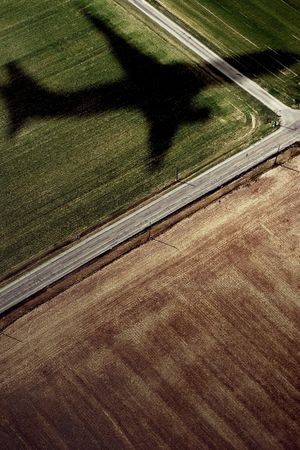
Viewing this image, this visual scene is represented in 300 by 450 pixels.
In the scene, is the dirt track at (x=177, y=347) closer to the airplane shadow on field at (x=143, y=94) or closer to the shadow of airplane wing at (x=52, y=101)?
the airplane shadow on field at (x=143, y=94)

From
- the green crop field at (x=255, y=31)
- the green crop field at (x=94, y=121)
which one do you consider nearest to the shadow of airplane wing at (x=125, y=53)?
the green crop field at (x=94, y=121)

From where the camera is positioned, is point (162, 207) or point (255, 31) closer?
point (162, 207)

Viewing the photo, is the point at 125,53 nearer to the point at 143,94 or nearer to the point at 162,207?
the point at 143,94

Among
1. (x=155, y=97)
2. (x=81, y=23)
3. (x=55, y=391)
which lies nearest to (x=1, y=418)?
(x=55, y=391)

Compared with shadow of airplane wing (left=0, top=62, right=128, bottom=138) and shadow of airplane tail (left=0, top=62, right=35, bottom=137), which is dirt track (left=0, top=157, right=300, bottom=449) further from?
shadow of airplane tail (left=0, top=62, right=35, bottom=137)

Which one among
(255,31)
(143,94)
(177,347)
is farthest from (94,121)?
(177,347)

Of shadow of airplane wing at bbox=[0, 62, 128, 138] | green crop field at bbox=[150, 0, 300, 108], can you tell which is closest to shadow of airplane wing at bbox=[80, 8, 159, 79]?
shadow of airplane wing at bbox=[0, 62, 128, 138]

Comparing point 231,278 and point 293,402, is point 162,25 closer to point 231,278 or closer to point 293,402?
point 231,278
